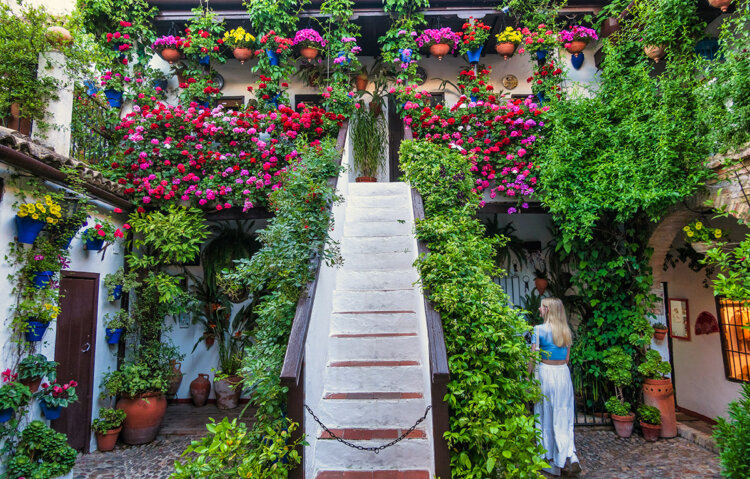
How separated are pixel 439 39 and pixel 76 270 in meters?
6.22

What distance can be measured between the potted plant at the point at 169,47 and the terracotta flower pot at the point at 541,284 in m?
7.25

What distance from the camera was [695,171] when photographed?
416cm

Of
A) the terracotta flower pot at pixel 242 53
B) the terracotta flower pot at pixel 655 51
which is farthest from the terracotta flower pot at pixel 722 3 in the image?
Answer: the terracotta flower pot at pixel 242 53

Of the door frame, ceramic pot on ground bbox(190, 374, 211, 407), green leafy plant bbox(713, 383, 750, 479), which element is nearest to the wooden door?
the door frame

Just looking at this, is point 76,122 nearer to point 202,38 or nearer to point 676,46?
point 202,38

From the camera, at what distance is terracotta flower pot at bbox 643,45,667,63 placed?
505 cm

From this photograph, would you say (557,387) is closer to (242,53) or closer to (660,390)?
(660,390)

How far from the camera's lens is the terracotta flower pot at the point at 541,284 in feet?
22.5

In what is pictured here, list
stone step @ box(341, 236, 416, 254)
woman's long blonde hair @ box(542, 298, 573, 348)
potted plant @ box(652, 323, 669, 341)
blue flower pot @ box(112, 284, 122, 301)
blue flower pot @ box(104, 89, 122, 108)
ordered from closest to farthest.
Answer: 1. woman's long blonde hair @ box(542, 298, 573, 348)
2. stone step @ box(341, 236, 416, 254)
3. blue flower pot @ box(112, 284, 122, 301)
4. potted plant @ box(652, 323, 669, 341)
5. blue flower pot @ box(104, 89, 122, 108)

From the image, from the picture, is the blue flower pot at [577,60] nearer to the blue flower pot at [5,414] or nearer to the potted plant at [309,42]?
the potted plant at [309,42]

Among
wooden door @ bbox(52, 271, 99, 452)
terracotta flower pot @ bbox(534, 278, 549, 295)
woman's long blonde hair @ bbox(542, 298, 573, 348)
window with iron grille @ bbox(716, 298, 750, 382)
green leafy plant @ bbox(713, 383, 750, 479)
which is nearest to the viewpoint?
green leafy plant @ bbox(713, 383, 750, 479)

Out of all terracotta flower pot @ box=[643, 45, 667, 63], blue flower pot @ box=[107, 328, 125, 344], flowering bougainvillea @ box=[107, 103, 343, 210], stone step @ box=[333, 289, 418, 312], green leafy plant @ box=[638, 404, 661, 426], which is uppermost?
terracotta flower pot @ box=[643, 45, 667, 63]

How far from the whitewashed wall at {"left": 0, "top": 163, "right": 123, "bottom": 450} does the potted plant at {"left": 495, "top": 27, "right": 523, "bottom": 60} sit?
257 inches

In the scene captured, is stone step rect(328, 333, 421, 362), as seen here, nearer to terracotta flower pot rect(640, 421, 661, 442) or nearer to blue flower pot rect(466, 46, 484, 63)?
terracotta flower pot rect(640, 421, 661, 442)
